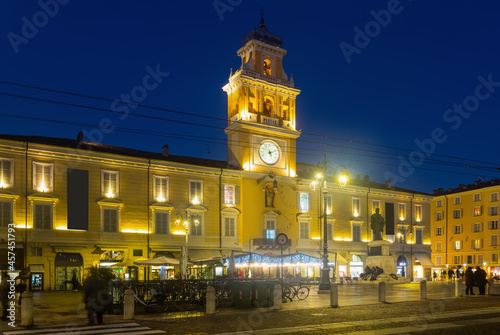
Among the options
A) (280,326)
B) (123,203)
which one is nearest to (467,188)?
(123,203)

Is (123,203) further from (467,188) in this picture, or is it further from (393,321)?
(467,188)

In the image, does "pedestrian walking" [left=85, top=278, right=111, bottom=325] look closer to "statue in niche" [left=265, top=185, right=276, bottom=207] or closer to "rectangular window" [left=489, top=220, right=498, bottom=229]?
"statue in niche" [left=265, top=185, right=276, bottom=207]

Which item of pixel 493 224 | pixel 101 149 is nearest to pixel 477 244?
pixel 493 224

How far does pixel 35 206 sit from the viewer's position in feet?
119

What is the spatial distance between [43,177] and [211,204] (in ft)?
46.5

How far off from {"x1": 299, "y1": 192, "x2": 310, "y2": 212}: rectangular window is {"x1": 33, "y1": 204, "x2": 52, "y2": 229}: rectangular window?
78.8 ft

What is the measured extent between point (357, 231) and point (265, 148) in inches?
559

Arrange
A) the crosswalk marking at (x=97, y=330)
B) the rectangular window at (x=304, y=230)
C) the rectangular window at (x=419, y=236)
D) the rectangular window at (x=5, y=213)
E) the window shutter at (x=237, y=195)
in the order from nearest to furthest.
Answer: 1. the crosswalk marking at (x=97, y=330)
2. the rectangular window at (x=5, y=213)
3. the window shutter at (x=237, y=195)
4. the rectangular window at (x=304, y=230)
5. the rectangular window at (x=419, y=236)

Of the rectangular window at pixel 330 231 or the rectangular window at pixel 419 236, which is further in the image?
the rectangular window at pixel 419 236

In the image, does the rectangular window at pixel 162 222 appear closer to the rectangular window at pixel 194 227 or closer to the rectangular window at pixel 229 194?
the rectangular window at pixel 194 227

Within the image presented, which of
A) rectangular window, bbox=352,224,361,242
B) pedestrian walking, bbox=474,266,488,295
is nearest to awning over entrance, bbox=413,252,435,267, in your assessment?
rectangular window, bbox=352,224,361,242

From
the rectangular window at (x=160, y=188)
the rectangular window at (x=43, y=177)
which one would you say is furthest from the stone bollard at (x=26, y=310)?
the rectangular window at (x=160, y=188)

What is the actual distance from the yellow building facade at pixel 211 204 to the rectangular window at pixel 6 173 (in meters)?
0.07

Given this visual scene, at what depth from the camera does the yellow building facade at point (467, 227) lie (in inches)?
2697
